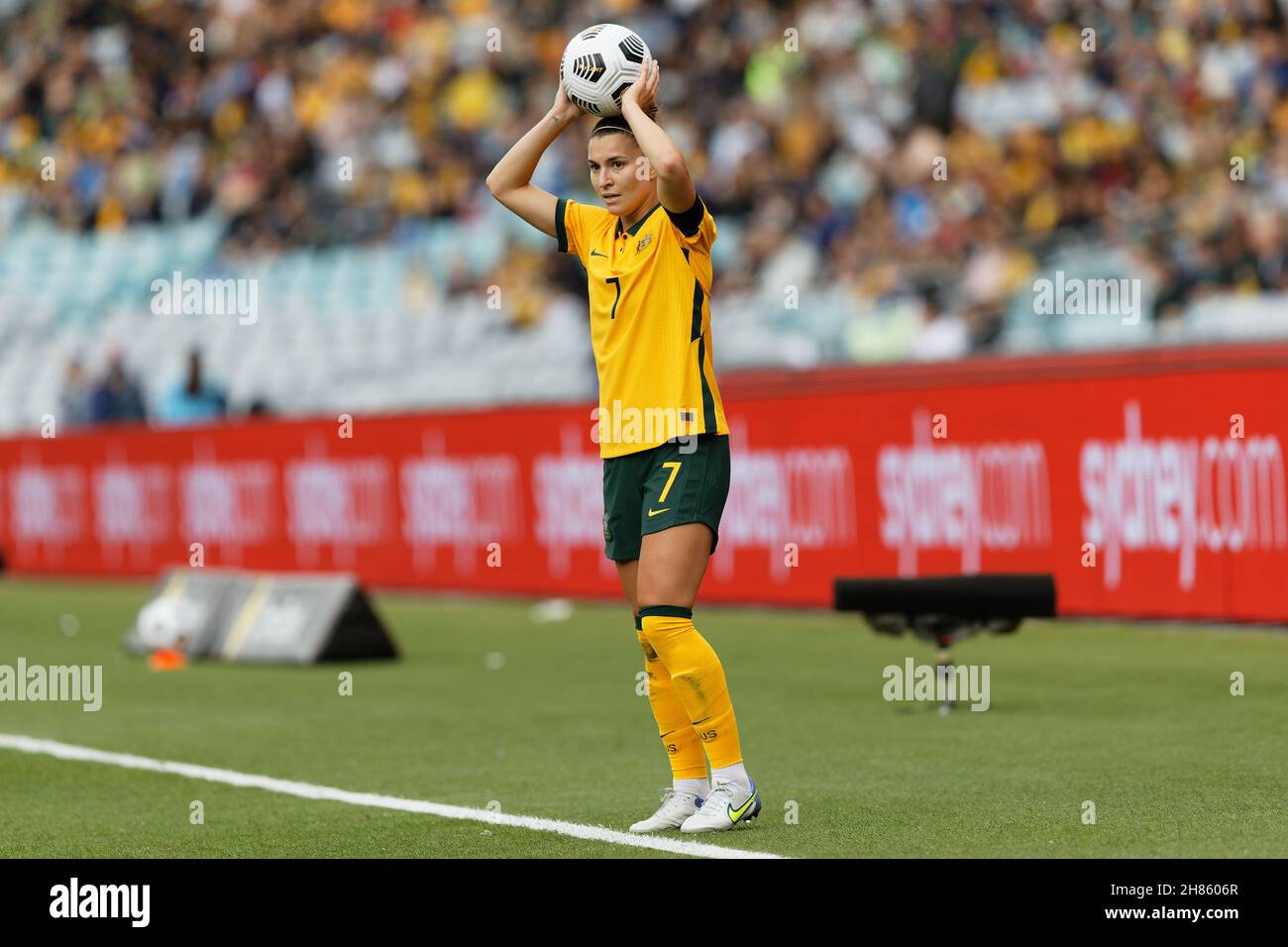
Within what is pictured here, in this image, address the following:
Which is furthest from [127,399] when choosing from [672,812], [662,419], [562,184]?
[662,419]

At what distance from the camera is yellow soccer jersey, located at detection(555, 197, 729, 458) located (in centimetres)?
709

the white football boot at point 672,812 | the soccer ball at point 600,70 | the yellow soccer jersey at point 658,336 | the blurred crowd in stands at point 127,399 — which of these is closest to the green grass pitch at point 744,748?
the white football boot at point 672,812

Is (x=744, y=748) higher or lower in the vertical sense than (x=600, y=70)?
lower

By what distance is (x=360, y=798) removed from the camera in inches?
335

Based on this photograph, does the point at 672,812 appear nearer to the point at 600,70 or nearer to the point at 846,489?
the point at 600,70

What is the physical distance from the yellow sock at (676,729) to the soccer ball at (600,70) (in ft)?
6.12

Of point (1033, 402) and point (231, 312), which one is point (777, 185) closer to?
point (1033, 402)

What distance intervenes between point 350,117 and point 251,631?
14073mm

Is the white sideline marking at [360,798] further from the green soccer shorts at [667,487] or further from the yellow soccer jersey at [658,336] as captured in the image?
the yellow soccer jersey at [658,336]

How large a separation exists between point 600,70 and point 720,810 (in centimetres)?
247

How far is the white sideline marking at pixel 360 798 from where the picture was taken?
6.96 meters

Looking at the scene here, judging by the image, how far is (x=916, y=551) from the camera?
1603cm

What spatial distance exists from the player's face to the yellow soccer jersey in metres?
0.09
